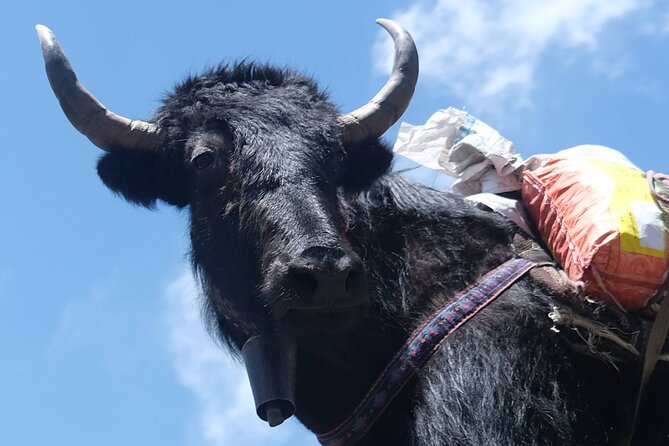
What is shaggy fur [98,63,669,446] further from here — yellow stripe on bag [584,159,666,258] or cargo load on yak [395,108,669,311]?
yellow stripe on bag [584,159,666,258]

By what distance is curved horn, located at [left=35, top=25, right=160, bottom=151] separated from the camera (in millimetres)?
5695

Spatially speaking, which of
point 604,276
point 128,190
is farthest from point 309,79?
point 604,276

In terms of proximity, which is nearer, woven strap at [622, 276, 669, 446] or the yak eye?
woven strap at [622, 276, 669, 446]

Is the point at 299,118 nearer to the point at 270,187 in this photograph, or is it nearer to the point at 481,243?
the point at 270,187

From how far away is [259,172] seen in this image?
205 inches

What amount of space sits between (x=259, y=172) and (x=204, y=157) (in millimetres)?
426

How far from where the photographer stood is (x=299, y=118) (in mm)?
5641

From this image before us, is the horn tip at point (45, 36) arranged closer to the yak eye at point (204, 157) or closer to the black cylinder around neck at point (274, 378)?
the yak eye at point (204, 157)

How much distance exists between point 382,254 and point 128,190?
143cm

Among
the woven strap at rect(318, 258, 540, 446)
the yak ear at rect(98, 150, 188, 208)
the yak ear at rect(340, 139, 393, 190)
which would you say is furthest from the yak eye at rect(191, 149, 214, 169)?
the woven strap at rect(318, 258, 540, 446)

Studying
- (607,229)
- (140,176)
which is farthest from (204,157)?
(607,229)

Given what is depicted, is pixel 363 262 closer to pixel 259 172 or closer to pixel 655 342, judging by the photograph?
pixel 259 172

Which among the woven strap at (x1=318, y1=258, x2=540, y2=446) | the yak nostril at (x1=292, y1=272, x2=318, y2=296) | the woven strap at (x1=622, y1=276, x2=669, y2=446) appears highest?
the yak nostril at (x1=292, y1=272, x2=318, y2=296)

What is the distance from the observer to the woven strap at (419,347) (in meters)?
4.98
